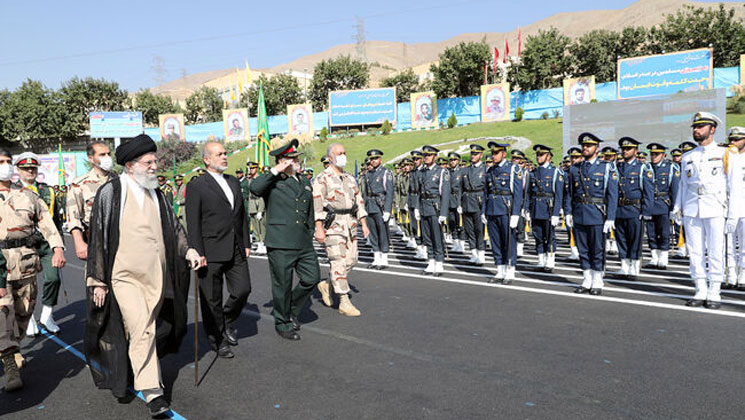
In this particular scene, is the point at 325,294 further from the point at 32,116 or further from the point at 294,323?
the point at 32,116

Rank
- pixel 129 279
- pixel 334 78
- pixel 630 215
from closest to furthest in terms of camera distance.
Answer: pixel 129 279 → pixel 630 215 → pixel 334 78

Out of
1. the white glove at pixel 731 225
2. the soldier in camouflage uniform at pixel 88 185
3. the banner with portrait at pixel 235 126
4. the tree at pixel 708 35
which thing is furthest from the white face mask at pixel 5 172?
the tree at pixel 708 35

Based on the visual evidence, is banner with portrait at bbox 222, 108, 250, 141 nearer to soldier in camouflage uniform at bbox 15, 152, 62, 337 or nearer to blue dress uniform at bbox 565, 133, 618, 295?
soldier in camouflage uniform at bbox 15, 152, 62, 337

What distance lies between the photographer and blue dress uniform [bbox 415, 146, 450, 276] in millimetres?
9477

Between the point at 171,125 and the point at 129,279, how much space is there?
5825cm

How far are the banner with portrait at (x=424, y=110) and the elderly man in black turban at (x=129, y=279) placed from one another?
159 feet

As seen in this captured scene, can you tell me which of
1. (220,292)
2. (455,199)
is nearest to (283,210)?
(220,292)

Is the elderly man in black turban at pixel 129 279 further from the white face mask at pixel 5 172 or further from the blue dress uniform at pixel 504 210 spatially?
the blue dress uniform at pixel 504 210

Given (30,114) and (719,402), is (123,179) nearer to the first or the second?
(719,402)

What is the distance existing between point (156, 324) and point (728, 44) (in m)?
65.8

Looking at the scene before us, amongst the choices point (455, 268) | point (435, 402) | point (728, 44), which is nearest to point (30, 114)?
point (455, 268)

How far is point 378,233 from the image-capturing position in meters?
11.1

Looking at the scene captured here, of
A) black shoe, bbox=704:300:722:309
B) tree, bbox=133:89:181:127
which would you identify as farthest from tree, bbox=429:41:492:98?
black shoe, bbox=704:300:722:309

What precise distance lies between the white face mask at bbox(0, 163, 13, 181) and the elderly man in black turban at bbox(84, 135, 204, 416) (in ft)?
6.07
